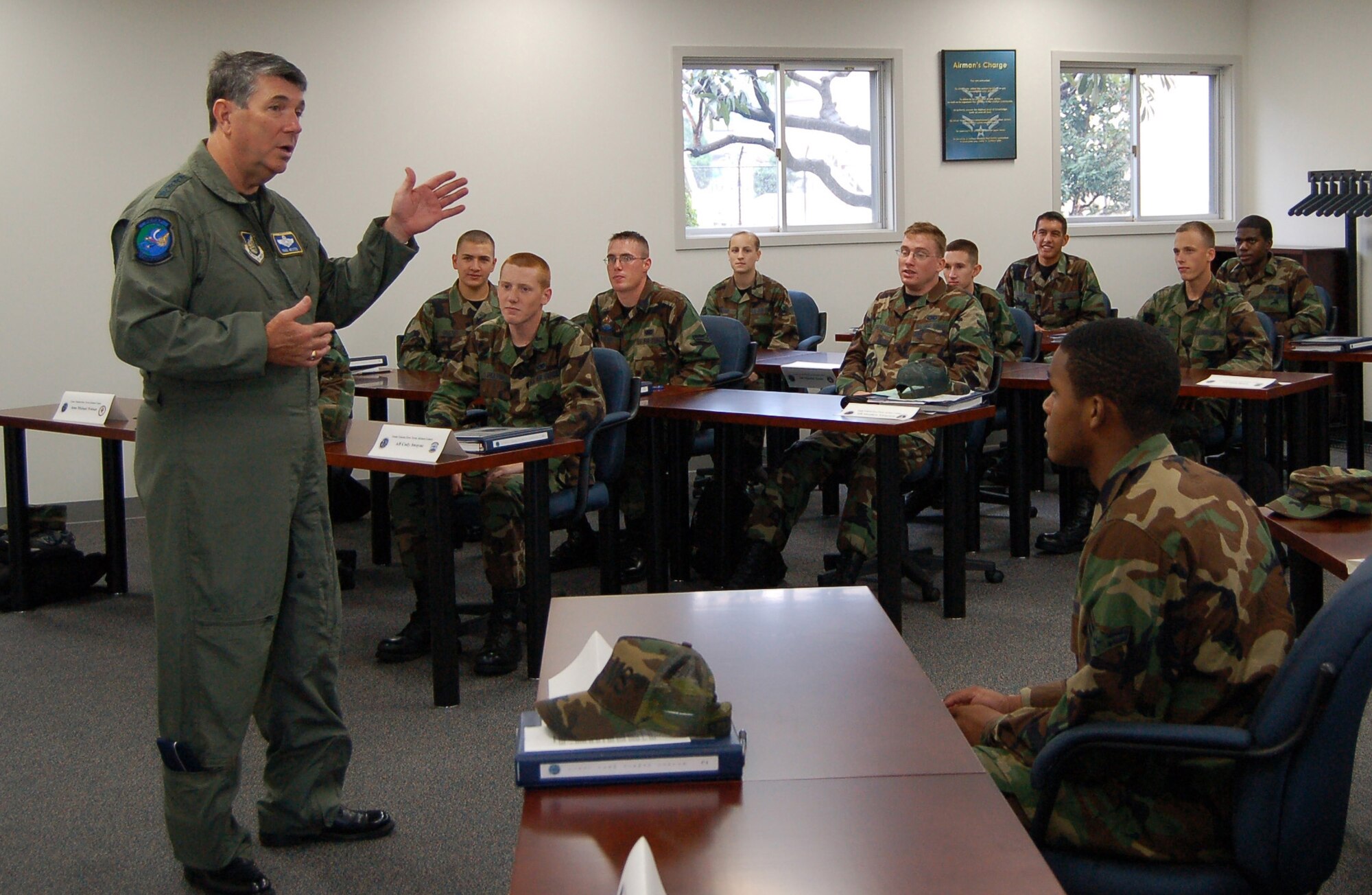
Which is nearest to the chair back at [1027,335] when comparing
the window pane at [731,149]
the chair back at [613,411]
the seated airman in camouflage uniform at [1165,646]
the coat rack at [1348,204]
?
the window pane at [731,149]

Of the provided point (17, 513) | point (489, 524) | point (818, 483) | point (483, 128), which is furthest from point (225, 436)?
point (483, 128)

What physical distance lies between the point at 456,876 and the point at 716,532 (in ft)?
7.76

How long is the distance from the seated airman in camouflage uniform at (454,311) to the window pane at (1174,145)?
15.8 ft

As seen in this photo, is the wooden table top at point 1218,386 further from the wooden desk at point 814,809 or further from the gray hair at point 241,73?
the gray hair at point 241,73

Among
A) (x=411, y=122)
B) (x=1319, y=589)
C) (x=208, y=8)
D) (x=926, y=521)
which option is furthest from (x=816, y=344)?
(x=1319, y=589)

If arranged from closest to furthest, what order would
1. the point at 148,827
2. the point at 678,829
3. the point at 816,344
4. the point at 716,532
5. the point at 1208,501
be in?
the point at 678,829 → the point at 1208,501 → the point at 148,827 → the point at 716,532 → the point at 816,344

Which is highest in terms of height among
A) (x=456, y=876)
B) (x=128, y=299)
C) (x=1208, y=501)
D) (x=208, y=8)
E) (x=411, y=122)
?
(x=208, y=8)

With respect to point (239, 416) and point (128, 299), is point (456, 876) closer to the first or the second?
point (239, 416)

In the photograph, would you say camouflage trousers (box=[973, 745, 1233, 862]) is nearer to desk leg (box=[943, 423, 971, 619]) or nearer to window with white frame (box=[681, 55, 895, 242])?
desk leg (box=[943, 423, 971, 619])

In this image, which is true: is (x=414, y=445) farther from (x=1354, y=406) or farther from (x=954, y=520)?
(x=1354, y=406)

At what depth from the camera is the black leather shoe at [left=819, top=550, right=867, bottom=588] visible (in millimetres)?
4512

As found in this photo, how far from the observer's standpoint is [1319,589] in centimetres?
247

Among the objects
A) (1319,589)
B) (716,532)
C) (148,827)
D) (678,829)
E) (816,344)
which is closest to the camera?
(678,829)

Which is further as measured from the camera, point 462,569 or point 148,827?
point 462,569
